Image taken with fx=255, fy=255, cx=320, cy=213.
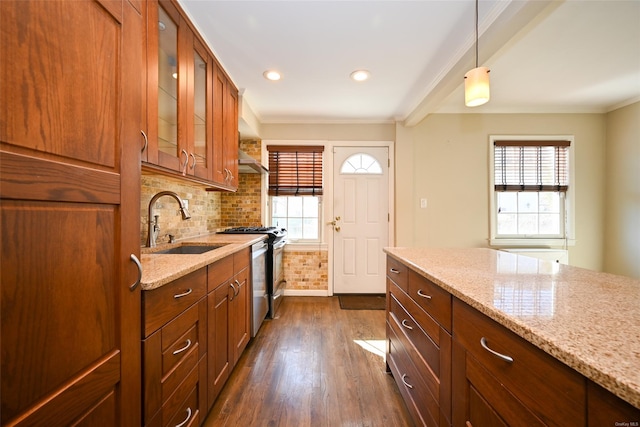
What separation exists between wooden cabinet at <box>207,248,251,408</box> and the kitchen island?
1.10 metres

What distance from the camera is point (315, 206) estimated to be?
3.62m

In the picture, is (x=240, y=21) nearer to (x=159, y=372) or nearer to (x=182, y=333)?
(x=182, y=333)

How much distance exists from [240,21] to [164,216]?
1.53 meters

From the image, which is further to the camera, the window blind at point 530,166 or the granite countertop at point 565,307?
the window blind at point 530,166

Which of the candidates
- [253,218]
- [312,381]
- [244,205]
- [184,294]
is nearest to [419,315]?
[312,381]

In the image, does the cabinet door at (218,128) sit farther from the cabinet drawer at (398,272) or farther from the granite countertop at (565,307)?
the granite countertop at (565,307)

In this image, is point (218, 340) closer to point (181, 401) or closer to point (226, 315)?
point (226, 315)

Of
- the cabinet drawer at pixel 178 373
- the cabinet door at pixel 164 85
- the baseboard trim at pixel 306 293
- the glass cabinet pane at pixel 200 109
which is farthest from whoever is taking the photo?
the baseboard trim at pixel 306 293

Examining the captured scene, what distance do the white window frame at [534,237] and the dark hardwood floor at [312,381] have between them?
210cm

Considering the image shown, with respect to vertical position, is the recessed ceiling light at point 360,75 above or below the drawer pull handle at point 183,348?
above

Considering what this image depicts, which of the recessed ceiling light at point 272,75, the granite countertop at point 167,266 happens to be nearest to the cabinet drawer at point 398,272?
the granite countertop at point 167,266

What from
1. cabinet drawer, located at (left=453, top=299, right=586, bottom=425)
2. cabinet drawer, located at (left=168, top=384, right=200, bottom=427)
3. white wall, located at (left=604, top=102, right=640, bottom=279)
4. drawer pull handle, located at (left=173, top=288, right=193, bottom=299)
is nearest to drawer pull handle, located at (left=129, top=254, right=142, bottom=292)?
drawer pull handle, located at (left=173, top=288, right=193, bottom=299)

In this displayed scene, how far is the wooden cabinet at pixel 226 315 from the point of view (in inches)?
55.6

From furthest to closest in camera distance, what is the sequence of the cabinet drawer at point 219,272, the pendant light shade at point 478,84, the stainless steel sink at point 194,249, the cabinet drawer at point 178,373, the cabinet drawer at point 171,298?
the stainless steel sink at point 194,249, the pendant light shade at point 478,84, the cabinet drawer at point 219,272, the cabinet drawer at point 178,373, the cabinet drawer at point 171,298
